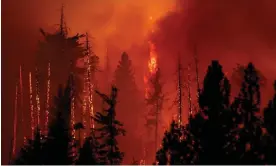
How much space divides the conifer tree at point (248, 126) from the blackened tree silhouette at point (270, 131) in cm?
39

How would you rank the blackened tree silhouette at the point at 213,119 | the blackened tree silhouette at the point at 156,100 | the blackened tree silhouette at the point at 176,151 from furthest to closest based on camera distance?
the blackened tree silhouette at the point at 156,100
the blackened tree silhouette at the point at 176,151
the blackened tree silhouette at the point at 213,119

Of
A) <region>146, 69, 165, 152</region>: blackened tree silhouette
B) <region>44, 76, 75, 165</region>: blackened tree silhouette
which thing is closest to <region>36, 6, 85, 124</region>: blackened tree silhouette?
<region>146, 69, 165, 152</region>: blackened tree silhouette

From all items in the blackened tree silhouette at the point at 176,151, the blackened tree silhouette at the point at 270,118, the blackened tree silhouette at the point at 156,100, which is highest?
the blackened tree silhouette at the point at 156,100

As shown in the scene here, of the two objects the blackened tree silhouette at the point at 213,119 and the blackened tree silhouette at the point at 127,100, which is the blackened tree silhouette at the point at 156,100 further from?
the blackened tree silhouette at the point at 213,119

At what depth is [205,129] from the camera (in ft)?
79.5

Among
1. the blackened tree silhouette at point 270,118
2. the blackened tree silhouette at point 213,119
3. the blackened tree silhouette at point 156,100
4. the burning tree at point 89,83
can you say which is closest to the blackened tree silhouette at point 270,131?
the blackened tree silhouette at point 270,118

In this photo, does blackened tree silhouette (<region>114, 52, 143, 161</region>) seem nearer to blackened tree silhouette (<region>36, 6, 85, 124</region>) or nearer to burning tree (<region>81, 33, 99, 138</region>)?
burning tree (<region>81, 33, 99, 138</region>)

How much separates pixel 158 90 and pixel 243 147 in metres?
47.3

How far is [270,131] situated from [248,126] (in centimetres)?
132

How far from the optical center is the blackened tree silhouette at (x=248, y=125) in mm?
23156

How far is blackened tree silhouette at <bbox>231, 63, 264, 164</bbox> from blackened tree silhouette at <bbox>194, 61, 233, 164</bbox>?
0.76 metres

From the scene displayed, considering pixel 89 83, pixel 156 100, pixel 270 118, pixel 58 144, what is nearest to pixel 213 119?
pixel 270 118

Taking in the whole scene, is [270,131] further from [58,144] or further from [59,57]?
[59,57]

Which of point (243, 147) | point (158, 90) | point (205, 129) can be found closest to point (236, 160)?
point (243, 147)
